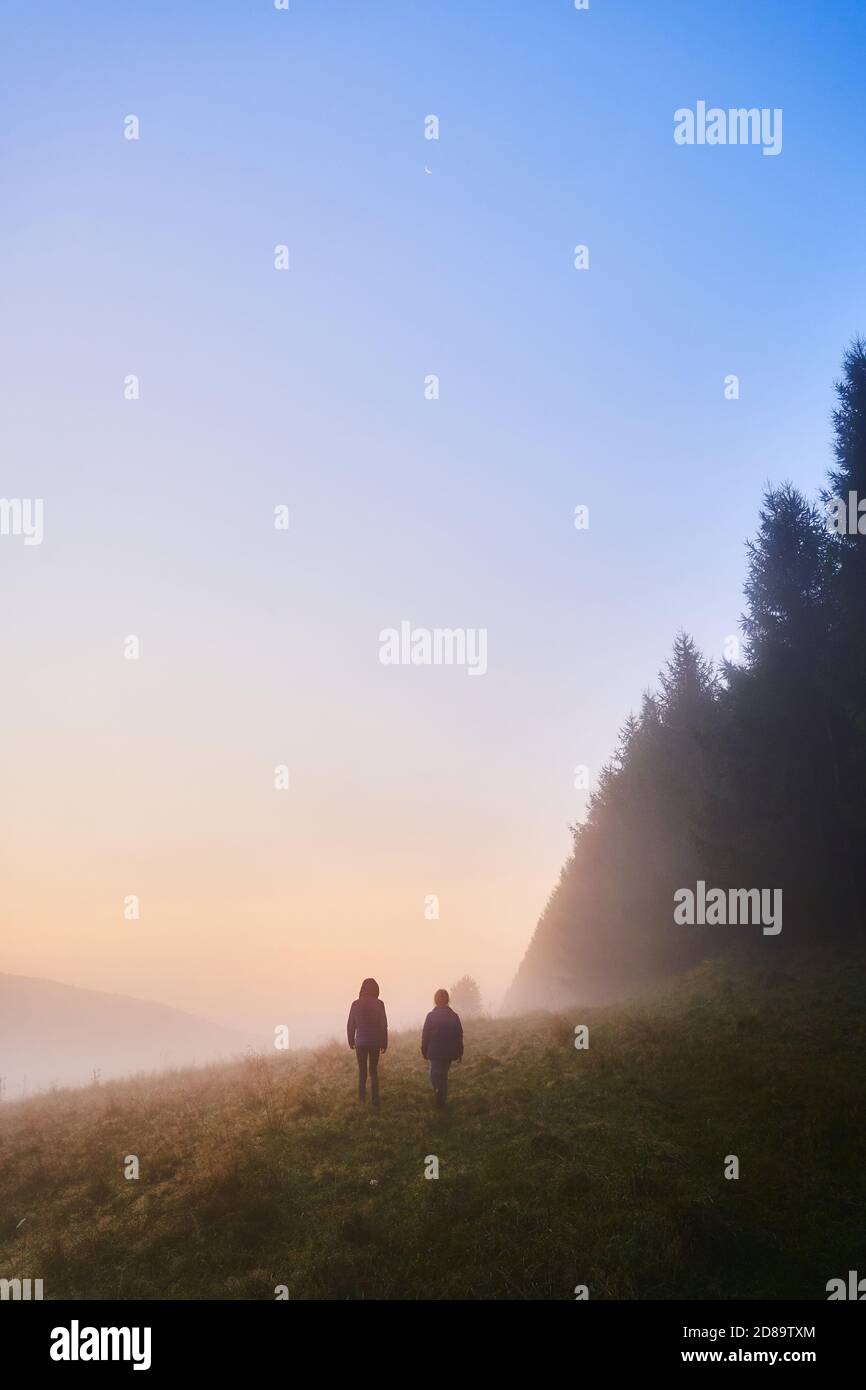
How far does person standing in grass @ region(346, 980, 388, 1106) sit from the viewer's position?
1504cm

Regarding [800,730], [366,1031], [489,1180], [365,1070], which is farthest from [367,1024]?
[800,730]

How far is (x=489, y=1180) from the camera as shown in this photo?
414 inches

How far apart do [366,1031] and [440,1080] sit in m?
1.90

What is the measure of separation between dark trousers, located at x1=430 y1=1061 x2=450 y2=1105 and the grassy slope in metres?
0.43

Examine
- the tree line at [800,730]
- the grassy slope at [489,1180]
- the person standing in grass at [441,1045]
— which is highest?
the tree line at [800,730]

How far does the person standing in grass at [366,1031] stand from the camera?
15039 mm

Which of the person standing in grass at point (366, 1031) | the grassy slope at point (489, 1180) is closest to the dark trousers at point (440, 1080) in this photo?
the grassy slope at point (489, 1180)

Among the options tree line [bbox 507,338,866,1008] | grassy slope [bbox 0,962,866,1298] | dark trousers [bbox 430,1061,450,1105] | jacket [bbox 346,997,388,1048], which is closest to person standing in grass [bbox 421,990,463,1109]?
dark trousers [bbox 430,1061,450,1105]

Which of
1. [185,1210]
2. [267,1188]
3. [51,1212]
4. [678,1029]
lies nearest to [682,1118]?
[678,1029]

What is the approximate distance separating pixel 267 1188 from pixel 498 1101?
5228mm

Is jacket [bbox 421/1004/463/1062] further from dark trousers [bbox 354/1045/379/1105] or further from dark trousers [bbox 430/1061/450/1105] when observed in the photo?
dark trousers [bbox 354/1045/379/1105]

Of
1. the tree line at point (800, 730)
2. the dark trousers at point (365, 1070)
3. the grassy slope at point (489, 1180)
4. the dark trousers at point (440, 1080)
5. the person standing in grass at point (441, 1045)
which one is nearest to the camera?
the grassy slope at point (489, 1180)

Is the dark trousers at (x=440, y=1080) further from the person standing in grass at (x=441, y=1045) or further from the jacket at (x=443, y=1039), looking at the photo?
the jacket at (x=443, y=1039)
